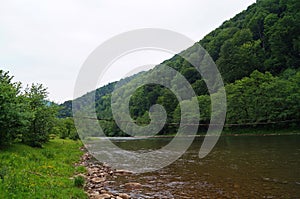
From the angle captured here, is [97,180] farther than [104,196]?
Yes

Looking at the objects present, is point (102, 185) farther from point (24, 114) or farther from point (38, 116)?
point (38, 116)

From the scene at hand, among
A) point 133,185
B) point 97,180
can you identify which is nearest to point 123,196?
point 133,185

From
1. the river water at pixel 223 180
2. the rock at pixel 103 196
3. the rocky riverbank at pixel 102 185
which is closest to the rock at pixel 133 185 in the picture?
the rocky riverbank at pixel 102 185

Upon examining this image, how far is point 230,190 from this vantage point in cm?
1125

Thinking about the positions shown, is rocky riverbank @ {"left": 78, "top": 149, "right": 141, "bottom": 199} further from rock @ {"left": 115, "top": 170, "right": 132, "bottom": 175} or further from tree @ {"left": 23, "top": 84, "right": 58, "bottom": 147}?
tree @ {"left": 23, "top": 84, "right": 58, "bottom": 147}

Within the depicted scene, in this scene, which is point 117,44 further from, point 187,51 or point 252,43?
point 187,51

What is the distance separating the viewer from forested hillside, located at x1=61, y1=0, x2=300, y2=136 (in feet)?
171

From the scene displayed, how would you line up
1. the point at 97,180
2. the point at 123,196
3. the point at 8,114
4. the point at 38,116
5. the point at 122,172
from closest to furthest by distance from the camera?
the point at 123,196 < the point at 97,180 < the point at 8,114 < the point at 122,172 < the point at 38,116

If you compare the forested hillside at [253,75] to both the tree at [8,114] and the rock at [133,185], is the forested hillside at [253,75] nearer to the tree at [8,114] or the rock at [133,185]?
the tree at [8,114]

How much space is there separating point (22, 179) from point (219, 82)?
8781cm

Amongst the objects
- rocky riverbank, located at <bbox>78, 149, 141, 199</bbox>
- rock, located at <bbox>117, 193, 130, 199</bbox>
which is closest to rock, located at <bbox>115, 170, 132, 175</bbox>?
rocky riverbank, located at <bbox>78, 149, 141, 199</bbox>

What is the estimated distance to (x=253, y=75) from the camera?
62.4 meters

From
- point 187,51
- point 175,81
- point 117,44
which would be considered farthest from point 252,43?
point 117,44

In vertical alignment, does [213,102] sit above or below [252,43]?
below
